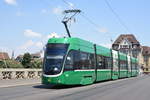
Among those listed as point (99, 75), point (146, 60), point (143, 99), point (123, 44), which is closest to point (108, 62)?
point (99, 75)

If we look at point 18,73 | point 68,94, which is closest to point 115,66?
point 18,73

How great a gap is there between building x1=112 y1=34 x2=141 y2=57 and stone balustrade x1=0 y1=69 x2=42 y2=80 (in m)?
103

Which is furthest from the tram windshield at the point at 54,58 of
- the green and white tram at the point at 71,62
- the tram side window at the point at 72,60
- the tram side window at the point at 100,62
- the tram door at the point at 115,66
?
the tram door at the point at 115,66

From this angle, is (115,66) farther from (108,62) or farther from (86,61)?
(86,61)

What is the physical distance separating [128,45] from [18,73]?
110 m

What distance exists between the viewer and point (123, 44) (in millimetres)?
141375

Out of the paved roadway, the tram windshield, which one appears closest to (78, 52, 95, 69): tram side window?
the tram windshield

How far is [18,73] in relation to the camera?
35062 mm

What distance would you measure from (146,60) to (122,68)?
11612cm

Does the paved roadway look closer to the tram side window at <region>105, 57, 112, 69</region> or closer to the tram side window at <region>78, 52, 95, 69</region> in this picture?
the tram side window at <region>78, 52, 95, 69</region>

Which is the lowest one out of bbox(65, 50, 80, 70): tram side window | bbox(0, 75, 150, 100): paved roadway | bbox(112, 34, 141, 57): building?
bbox(0, 75, 150, 100): paved roadway

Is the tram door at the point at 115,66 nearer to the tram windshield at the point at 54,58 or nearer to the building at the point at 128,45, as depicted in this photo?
the tram windshield at the point at 54,58

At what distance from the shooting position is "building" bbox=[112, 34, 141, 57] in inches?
5535

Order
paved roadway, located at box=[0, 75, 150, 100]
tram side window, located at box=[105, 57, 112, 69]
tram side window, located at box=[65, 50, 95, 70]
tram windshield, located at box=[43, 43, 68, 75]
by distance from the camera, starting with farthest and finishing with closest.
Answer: tram side window, located at box=[105, 57, 112, 69] < tram side window, located at box=[65, 50, 95, 70] < tram windshield, located at box=[43, 43, 68, 75] < paved roadway, located at box=[0, 75, 150, 100]
